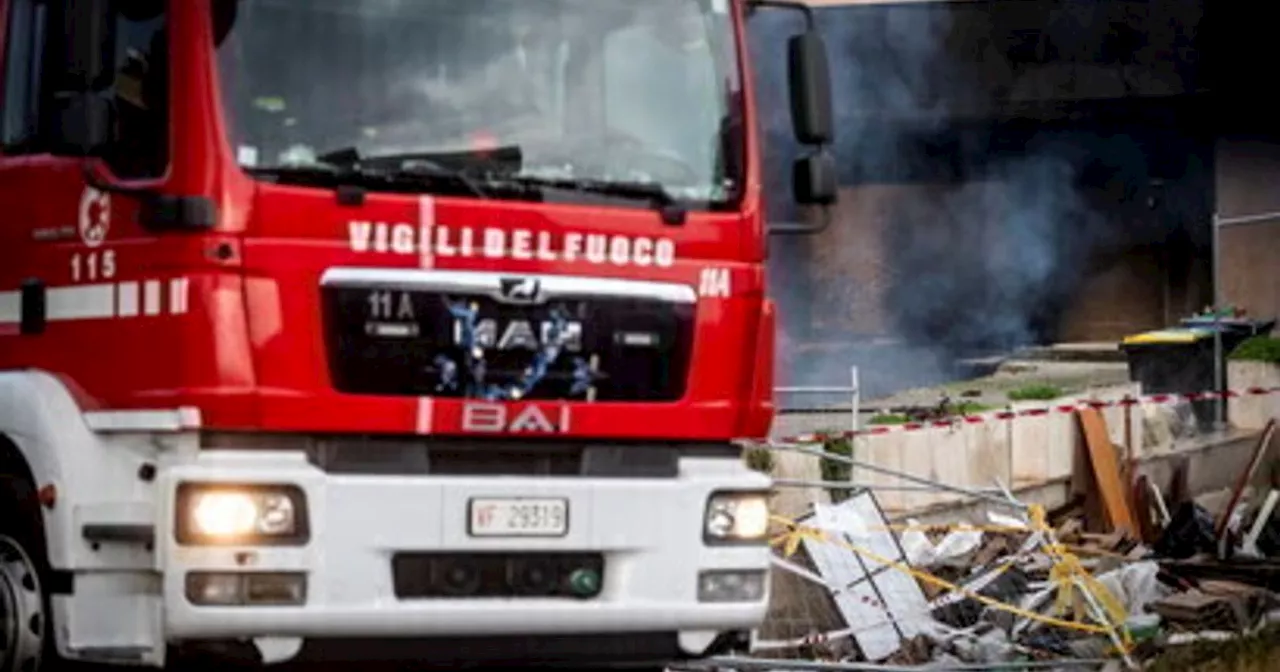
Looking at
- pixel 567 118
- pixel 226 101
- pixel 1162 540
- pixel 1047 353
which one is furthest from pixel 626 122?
pixel 1047 353

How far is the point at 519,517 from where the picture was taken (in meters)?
8.69

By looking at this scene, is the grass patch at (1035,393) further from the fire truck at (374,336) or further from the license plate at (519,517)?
the license plate at (519,517)

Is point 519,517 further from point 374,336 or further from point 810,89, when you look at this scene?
point 810,89

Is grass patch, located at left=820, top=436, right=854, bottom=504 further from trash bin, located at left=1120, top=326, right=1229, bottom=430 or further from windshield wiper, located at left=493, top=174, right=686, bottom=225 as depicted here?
trash bin, located at left=1120, top=326, right=1229, bottom=430

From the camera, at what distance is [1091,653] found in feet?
43.1

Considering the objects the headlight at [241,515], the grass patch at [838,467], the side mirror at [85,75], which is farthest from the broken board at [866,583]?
the side mirror at [85,75]

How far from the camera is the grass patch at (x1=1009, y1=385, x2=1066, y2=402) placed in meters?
21.5

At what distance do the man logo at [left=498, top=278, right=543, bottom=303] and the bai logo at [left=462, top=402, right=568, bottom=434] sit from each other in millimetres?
372

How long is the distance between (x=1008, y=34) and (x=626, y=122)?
21533mm

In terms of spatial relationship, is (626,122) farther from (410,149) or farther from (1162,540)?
(1162,540)

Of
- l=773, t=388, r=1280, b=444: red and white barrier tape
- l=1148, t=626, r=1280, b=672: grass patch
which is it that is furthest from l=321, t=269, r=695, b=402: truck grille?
l=773, t=388, r=1280, b=444: red and white barrier tape

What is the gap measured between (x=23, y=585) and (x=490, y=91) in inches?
94.9

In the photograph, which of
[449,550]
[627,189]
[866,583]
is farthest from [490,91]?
[866,583]

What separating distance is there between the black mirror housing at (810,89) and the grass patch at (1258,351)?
14.6 meters
